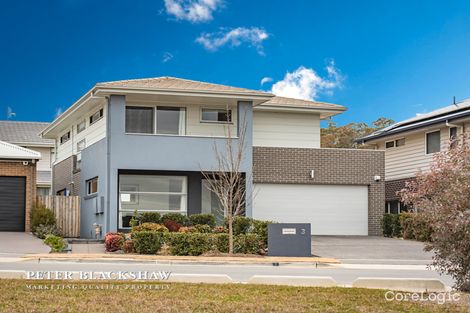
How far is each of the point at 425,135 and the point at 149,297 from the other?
86.3 feet

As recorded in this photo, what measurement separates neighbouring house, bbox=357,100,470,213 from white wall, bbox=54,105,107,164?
544 inches

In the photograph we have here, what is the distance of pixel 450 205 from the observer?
43.8 feet

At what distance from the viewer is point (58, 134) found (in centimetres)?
4162

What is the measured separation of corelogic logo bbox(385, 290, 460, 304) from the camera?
12234mm

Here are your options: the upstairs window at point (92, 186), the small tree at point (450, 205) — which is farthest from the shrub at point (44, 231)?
the small tree at point (450, 205)

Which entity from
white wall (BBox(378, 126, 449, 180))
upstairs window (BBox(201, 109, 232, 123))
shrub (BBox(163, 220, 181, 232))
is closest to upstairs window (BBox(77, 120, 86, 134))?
upstairs window (BBox(201, 109, 232, 123))

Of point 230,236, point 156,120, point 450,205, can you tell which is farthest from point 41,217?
point 450,205

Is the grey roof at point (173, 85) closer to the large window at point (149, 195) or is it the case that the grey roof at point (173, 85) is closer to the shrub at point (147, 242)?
the large window at point (149, 195)

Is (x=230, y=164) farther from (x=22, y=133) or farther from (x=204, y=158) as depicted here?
(x=22, y=133)

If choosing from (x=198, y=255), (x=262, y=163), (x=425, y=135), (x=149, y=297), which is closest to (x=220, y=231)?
(x=198, y=255)

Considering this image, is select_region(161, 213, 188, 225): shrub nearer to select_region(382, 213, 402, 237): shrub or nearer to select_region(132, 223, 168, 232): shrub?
select_region(132, 223, 168, 232): shrub

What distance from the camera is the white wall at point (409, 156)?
34919mm

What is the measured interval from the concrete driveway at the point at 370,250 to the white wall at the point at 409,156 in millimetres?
5606

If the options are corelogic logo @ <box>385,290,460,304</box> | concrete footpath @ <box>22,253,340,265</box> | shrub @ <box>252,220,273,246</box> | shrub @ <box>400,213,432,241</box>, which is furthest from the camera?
shrub @ <box>400,213,432,241</box>
